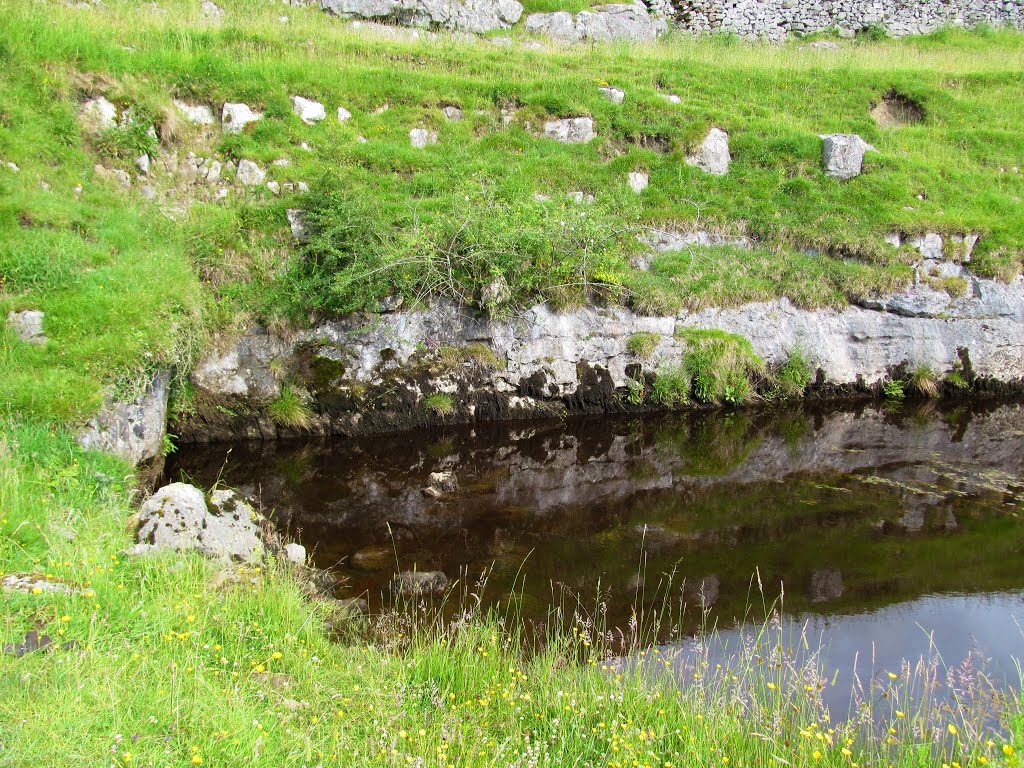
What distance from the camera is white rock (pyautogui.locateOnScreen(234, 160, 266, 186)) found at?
49.0 ft

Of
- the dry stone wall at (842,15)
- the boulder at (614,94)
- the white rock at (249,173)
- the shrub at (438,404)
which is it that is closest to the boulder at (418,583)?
the shrub at (438,404)

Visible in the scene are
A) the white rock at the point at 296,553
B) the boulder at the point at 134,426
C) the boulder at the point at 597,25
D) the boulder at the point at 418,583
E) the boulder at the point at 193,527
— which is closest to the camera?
the boulder at the point at 193,527

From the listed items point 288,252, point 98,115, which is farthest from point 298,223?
point 98,115

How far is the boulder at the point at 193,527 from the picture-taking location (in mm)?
6844

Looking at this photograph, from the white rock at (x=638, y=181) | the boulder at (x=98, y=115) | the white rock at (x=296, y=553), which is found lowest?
the white rock at (x=296, y=553)

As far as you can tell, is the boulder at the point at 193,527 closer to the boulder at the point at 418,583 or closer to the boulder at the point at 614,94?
the boulder at the point at 418,583

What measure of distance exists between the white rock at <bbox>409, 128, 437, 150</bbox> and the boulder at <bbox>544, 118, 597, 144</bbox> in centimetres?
306

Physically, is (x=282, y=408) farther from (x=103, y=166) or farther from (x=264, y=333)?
(x=103, y=166)

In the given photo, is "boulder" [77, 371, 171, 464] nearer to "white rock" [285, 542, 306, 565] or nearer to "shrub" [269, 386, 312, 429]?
"shrub" [269, 386, 312, 429]

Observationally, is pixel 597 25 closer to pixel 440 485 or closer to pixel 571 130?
pixel 571 130

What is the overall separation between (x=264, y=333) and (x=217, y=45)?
32.7 feet

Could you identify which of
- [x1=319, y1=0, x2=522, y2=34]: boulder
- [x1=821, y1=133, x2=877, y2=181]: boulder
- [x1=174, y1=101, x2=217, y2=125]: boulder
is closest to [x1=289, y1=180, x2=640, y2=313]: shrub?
[x1=174, y1=101, x2=217, y2=125]: boulder

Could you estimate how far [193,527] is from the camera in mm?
7043

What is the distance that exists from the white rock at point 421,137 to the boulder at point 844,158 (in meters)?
10.3
